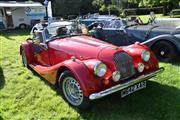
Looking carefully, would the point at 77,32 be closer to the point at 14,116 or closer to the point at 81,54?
the point at 81,54

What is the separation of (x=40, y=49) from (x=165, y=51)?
3805 mm

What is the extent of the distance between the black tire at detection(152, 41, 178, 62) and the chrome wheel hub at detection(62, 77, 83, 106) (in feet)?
12.8

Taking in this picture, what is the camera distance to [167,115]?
183 inches

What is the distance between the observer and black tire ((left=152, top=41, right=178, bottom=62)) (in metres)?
7.84

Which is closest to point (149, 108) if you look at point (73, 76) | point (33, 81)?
point (73, 76)

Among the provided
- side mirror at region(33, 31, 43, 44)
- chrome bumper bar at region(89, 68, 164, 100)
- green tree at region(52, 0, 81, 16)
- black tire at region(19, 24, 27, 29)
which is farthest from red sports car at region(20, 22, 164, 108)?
green tree at region(52, 0, 81, 16)

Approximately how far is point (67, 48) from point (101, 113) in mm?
1711

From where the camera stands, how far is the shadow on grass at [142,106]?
472 centimetres

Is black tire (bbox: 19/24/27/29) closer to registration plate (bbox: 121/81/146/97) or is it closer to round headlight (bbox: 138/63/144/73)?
round headlight (bbox: 138/63/144/73)

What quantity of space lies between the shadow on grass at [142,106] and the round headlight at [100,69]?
57cm

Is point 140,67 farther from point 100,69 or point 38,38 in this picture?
point 38,38

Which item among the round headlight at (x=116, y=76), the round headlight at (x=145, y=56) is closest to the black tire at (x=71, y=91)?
the round headlight at (x=116, y=76)

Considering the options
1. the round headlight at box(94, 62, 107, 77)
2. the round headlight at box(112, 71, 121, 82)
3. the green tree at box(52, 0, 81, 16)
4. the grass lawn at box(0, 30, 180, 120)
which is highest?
the green tree at box(52, 0, 81, 16)

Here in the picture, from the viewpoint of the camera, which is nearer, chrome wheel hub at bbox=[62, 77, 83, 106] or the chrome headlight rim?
chrome wheel hub at bbox=[62, 77, 83, 106]
